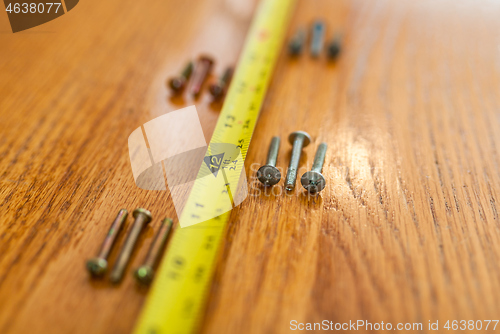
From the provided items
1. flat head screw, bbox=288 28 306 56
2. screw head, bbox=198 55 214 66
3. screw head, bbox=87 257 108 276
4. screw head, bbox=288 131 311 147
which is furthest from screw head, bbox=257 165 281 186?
flat head screw, bbox=288 28 306 56

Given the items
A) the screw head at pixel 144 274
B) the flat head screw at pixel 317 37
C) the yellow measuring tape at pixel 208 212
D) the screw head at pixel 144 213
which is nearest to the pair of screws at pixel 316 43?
the flat head screw at pixel 317 37

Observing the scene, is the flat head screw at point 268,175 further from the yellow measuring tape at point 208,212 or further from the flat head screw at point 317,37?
the flat head screw at point 317,37

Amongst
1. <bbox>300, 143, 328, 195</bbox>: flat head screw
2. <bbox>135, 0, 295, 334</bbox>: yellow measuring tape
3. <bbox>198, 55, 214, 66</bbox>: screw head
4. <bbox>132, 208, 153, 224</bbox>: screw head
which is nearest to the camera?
<bbox>135, 0, 295, 334</bbox>: yellow measuring tape

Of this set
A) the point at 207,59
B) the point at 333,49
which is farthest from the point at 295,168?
the point at 333,49

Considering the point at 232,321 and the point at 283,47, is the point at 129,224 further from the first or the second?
the point at 283,47

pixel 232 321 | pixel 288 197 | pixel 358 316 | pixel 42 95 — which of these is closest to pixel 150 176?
pixel 288 197

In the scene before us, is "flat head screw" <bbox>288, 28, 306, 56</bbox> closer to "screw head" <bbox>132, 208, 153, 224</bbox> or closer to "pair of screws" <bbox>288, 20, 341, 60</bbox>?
"pair of screws" <bbox>288, 20, 341, 60</bbox>
